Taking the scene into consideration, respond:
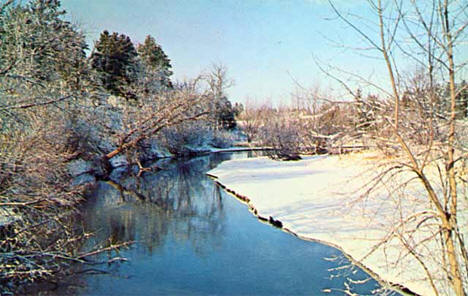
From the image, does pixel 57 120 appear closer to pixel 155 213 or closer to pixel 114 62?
pixel 155 213

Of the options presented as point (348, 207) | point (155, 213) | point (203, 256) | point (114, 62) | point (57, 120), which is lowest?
point (203, 256)

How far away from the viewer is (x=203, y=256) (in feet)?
22.3

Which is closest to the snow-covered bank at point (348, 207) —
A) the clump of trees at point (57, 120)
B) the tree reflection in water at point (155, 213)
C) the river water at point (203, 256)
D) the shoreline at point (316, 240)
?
the shoreline at point (316, 240)

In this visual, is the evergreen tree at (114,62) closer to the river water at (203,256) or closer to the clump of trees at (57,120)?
the clump of trees at (57,120)

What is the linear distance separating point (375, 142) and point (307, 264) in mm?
3950

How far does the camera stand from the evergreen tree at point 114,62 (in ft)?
99.3

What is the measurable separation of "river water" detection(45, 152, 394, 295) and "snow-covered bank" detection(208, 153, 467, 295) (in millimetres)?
376

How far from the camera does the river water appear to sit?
5.43m

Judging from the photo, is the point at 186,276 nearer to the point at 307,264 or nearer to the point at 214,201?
the point at 307,264

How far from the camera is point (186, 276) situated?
588 centimetres

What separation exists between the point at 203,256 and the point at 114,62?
27.2m

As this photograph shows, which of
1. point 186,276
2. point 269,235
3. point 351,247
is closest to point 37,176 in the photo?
point 186,276

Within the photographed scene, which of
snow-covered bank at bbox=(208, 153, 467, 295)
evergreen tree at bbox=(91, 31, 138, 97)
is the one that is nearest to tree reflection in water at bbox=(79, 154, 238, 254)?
snow-covered bank at bbox=(208, 153, 467, 295)

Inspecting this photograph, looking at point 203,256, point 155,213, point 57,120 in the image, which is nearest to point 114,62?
point 57,120
